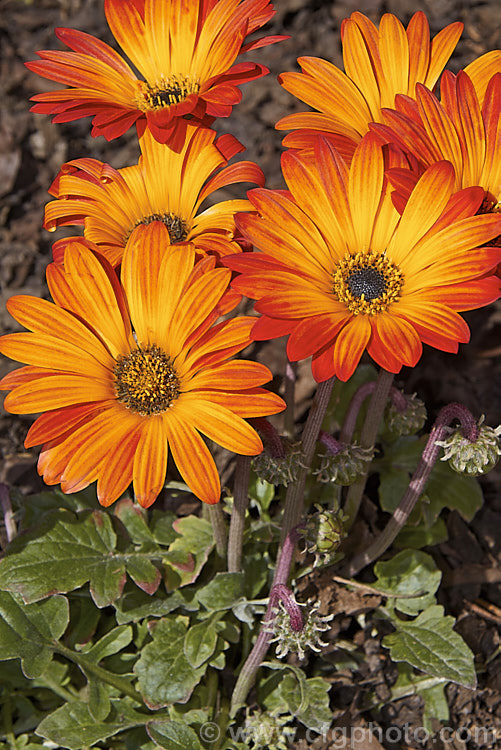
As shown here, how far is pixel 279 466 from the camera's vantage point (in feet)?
8.71

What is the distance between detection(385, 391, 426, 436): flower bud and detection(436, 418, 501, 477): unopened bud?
445mm

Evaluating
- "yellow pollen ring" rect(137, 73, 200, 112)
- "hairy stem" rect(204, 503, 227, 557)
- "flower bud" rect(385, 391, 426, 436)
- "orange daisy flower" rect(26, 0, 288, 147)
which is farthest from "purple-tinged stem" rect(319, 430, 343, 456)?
"yellow pollen ring" rect(137, 73, 200, 112)

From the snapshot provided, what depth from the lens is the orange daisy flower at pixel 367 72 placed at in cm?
268

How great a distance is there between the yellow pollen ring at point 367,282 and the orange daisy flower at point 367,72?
1.34 feet

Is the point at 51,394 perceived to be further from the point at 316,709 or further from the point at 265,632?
the point at 316,709

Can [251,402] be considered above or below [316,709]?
above

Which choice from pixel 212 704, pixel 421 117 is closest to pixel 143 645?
pixel 212 704

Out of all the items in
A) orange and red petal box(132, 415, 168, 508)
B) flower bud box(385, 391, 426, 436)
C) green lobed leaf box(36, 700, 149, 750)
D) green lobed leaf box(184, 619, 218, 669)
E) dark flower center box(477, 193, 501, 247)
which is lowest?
green lobed leaf box(36, 700, 149, 750)

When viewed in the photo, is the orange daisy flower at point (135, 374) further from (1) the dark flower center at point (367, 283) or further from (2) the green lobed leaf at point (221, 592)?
(2) the green lobed leaf at point (221, 592)

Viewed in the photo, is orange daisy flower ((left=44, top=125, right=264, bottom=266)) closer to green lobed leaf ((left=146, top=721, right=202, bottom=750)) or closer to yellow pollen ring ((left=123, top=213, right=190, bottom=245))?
yellow pollen ring ((left=123, top=213, right=190, bottom=245))

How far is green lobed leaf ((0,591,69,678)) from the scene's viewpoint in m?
2.95

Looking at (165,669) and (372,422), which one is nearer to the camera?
(372,422)

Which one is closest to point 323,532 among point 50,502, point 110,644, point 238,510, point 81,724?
point 238,510

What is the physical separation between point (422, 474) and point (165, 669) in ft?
4.19
